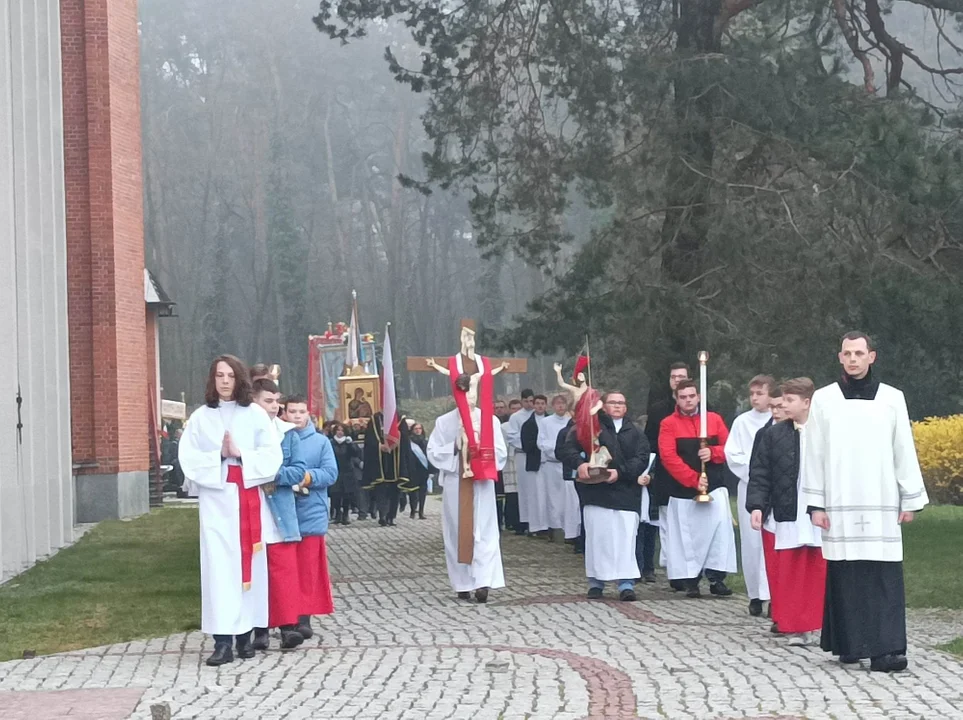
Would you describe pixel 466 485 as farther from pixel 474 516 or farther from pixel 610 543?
pixel 610 543

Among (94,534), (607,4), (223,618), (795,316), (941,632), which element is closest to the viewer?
(223,618)

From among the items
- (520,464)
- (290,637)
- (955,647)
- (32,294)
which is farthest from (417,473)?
(955,647)

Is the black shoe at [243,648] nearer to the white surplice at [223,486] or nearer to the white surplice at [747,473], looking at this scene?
the white surplice at [223,486]

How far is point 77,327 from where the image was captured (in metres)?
27.6

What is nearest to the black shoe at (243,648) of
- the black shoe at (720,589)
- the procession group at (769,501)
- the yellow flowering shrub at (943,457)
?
the procession group at (769,501)

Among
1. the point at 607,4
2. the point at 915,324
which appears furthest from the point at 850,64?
the point at 915,324

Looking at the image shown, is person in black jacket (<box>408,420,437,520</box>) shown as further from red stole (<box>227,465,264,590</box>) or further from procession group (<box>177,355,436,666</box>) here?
red stole (<box>227,465,264,590</box>)

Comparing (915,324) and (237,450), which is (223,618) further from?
(915,324)

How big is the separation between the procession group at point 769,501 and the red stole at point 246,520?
318 centimetres

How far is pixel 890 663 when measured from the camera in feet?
31.3

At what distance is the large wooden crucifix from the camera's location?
1484cm

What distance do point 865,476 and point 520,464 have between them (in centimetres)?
1463

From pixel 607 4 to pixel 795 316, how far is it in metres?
4.66

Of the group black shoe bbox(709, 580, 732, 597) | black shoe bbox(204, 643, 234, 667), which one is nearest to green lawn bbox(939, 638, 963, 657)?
black shoe bbox(709, 580, 732, 597)
